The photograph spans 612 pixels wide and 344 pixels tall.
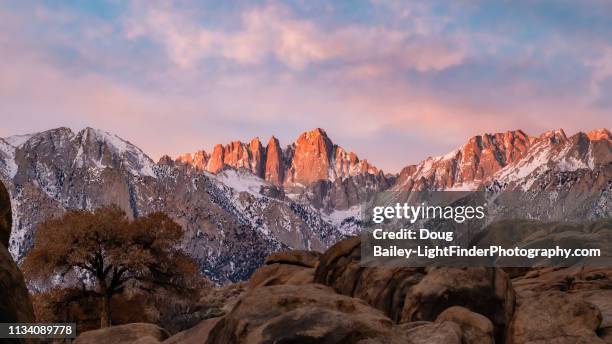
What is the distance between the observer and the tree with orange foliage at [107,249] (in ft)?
194

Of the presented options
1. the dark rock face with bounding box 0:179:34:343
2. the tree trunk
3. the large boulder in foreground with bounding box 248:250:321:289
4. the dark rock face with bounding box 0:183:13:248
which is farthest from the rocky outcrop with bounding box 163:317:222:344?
the tree trunk

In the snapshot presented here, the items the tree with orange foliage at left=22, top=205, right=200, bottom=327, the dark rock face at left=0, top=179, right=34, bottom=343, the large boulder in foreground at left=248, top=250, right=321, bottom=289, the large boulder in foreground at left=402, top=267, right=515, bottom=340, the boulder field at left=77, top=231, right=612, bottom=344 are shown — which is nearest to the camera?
the boulder field at left=77, top=231, right=612, bottom=344

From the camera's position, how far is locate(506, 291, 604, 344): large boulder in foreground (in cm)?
2634

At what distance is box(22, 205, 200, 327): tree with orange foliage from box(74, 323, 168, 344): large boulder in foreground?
3088 cm

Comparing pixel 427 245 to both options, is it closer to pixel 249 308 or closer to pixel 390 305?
pixel 390 305

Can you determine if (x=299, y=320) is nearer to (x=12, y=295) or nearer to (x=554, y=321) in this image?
(x=12, y=295)

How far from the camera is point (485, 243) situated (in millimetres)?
78562

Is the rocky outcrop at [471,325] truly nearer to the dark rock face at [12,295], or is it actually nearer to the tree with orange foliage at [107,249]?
the dark rock face at [12,295]

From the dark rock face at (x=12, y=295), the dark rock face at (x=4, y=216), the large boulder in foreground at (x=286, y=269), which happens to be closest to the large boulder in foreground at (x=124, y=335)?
the dark rock face at (x=4, y=216)

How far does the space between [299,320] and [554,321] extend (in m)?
13.8

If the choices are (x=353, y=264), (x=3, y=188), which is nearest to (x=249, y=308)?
(x=3, y=188)

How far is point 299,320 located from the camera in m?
17.0

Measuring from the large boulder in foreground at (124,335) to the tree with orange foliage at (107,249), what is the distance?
30.9 metres

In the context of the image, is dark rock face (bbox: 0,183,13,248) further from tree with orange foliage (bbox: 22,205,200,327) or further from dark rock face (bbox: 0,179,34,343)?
tree with orange foliage (bbox: 22,205,200,327)
